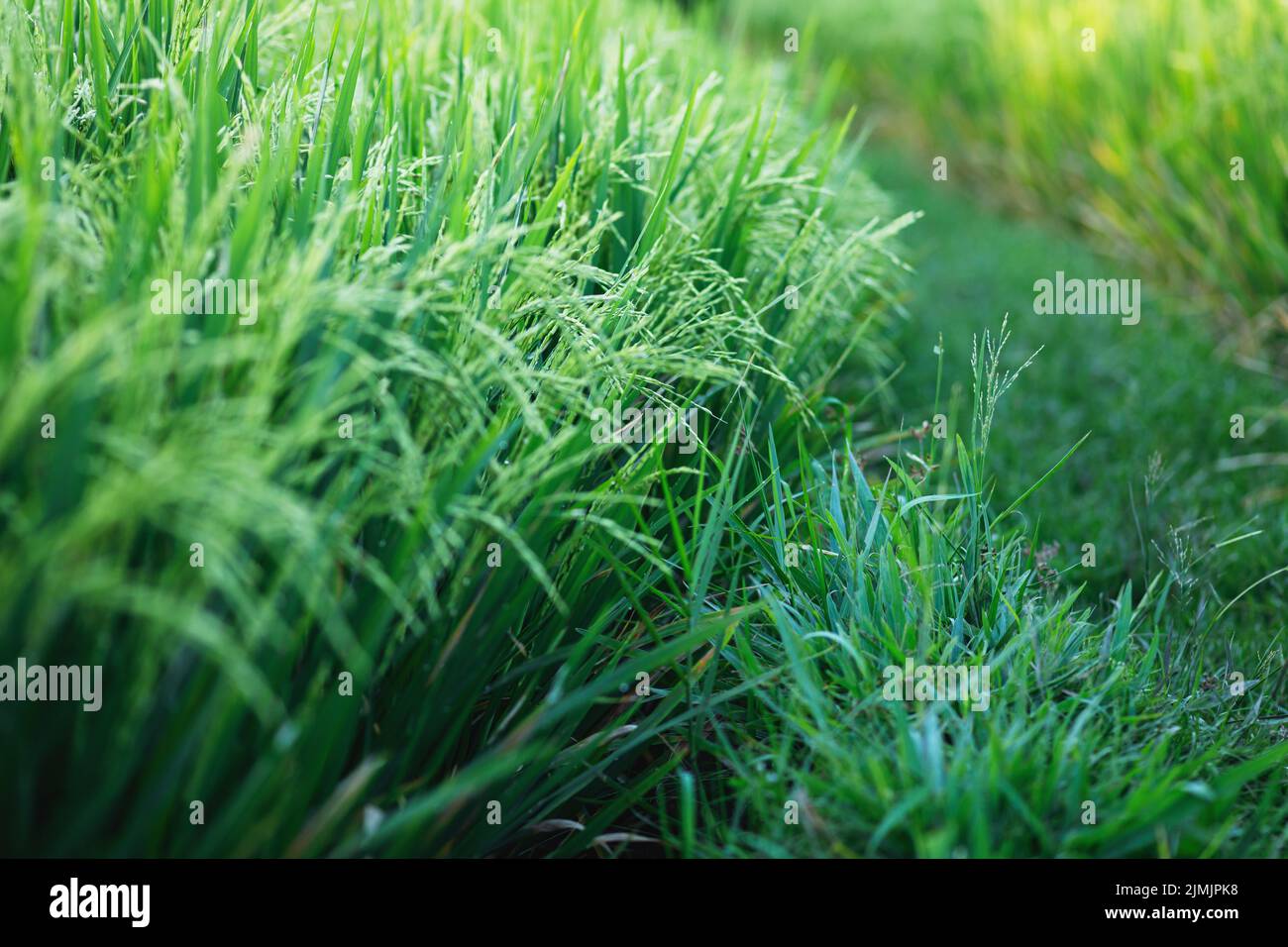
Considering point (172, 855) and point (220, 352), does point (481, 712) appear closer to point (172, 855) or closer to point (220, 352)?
point (172, 855)

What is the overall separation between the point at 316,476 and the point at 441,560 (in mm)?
251

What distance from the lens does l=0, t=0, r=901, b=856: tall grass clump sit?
1.31m

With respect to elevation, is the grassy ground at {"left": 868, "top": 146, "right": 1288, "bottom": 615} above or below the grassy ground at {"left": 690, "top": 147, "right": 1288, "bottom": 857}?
above

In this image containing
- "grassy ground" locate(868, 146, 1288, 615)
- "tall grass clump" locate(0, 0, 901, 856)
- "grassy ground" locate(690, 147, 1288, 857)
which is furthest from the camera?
"grassy ground" locate(868, 146, 1288, 615)


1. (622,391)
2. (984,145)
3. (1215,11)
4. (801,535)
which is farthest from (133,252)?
(984,145)

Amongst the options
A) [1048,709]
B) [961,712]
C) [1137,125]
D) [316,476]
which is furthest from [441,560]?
[1137,125]

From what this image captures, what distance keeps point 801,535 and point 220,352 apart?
1344mm

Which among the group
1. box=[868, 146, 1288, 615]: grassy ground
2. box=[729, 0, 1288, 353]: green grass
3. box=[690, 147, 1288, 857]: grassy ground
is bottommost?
box=[690, 147, 1288, 857]: grassy ground

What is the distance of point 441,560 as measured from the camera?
5.40ft

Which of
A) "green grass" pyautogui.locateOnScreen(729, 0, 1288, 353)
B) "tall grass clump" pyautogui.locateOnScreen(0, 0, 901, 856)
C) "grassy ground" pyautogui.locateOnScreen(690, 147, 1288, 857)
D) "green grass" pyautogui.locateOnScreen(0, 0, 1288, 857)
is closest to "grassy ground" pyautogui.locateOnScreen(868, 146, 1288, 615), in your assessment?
"grassy ground" pyautogui.locateOnScreen(690, 147, 1288, 857)

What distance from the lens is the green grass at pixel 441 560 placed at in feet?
4.37

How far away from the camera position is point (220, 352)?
1.33 meters

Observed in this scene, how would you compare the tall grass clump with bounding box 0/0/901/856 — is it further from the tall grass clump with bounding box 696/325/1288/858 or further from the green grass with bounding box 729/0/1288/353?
the green grass with bounding box 729/0/1288/353

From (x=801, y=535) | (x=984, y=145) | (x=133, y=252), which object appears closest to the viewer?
(x=133, y=252)
